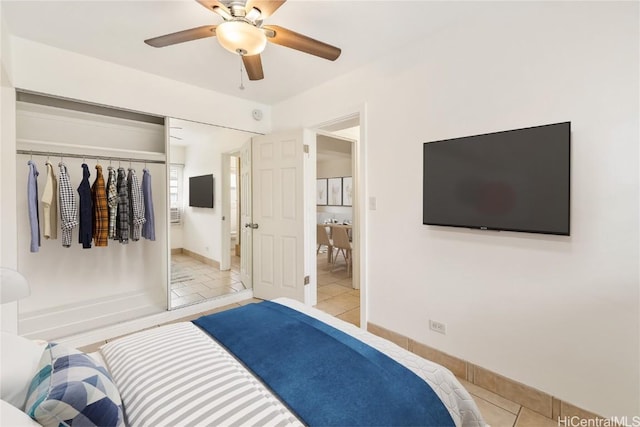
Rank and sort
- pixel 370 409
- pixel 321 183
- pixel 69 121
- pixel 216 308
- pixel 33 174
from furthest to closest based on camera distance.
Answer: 1. pixel 321 183
2. pixel 216 308
3. pixel 69 121
4. pixel 33 174
5. pixel 370 409

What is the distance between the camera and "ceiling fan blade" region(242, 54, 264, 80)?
195 centimetres

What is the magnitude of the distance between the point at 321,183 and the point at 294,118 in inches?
139

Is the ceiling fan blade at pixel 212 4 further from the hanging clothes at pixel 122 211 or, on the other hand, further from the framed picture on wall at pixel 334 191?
the framed picture on wall at pixel 334 191

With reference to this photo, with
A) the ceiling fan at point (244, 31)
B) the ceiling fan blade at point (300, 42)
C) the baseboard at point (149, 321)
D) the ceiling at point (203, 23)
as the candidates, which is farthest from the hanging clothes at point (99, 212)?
the ceiling fan blade at point (300, 42)

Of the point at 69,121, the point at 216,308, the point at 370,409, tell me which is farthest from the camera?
the point at 216,308

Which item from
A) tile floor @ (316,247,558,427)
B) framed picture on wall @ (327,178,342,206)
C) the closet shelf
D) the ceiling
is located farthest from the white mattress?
framed picture on wall @ (327,178,342,206)

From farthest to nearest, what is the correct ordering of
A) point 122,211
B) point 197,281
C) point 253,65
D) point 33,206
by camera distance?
point 197,281 → point 122,211 → point 33,206 → point 253,65

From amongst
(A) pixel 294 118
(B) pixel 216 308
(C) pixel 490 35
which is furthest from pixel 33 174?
(C) pixel 490 35

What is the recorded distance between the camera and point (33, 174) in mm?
2424

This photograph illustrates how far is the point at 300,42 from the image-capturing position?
5.88 feet

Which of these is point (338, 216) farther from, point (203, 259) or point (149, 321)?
point (149, 321)

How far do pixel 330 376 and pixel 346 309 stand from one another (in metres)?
2.36

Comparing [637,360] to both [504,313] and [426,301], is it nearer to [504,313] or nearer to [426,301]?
[504,313]

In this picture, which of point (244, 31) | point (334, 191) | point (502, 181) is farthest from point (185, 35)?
point (334, 191)
